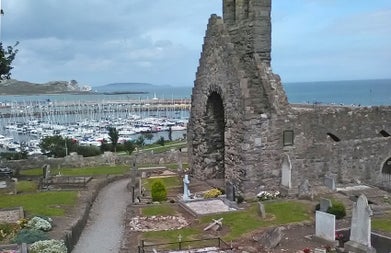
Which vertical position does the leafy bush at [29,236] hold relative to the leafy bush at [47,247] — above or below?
below

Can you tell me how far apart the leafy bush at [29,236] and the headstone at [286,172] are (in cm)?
1155

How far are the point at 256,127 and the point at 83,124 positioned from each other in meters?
113

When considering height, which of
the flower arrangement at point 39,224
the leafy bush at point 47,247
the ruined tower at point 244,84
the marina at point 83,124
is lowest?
the marina at point 83,124

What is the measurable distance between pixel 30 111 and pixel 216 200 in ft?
531

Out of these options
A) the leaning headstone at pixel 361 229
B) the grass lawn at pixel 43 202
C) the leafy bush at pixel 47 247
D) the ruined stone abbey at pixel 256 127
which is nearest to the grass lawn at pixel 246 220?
the ruined stone abbey at pixel 256 127

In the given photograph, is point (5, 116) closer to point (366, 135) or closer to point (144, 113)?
point (144, 113)

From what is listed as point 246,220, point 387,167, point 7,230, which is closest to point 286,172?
point 246,220

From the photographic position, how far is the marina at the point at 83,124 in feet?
323

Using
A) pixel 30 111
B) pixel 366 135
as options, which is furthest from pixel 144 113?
pixel 366 135

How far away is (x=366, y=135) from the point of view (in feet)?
100

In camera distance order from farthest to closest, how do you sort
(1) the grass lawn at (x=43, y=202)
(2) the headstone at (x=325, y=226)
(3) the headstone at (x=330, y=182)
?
(3) the headstone at (x=330, y=182), (1) the grass lawn at (x=43, y=202), (2) the headstone at (x=325, y=226)

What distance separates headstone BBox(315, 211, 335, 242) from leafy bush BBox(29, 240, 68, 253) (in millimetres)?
8431

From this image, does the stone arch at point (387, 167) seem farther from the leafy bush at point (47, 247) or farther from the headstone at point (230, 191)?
the leafy bush at point (47, 247)

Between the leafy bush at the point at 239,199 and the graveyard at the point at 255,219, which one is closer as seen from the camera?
the graveyard at the point at 255,219
